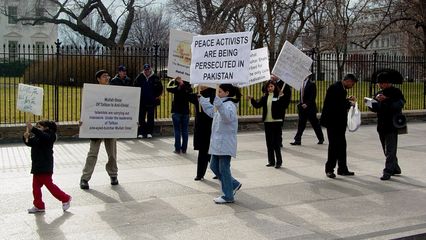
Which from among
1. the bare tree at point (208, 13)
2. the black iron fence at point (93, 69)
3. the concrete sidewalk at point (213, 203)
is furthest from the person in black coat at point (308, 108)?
the bare tree at point (208, 13)

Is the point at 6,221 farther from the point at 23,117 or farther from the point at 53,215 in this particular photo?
the point at 23,117

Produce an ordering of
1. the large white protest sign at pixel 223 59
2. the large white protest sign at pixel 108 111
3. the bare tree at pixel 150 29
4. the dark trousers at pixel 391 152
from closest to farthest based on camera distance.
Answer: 1. the large white protest sign at pixel 223 59
2. the large white protest sign at pixel 108 111
3. the dark trousers at pixel 391 152
4. the bare tree at pixel 150 29

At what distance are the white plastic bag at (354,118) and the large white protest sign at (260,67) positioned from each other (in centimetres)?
155

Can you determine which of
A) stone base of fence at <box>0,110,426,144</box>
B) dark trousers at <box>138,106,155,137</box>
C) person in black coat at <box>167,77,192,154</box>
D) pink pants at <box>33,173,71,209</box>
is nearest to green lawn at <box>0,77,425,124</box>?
stone base of fence at <box>0,110,426,144</box>

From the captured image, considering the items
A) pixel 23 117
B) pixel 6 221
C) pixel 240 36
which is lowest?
pixel 6 221

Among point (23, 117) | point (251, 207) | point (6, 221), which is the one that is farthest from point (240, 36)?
point (23, 117)

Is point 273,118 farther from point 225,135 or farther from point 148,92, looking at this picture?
point 148,92

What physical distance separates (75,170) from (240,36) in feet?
13.8

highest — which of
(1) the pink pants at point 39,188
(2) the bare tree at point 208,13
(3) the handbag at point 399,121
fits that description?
(2) the bare tree at point 208,13

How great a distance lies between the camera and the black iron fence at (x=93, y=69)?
15055 mm

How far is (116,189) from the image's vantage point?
8273mm

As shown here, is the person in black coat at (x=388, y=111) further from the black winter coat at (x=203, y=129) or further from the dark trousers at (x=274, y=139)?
the black winter coat at (x=203, y=129)

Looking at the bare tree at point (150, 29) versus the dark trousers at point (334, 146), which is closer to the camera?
the dark trousers at point (334, 146)

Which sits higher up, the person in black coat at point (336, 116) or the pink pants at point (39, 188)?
the person in black coat at point (336, 116)
